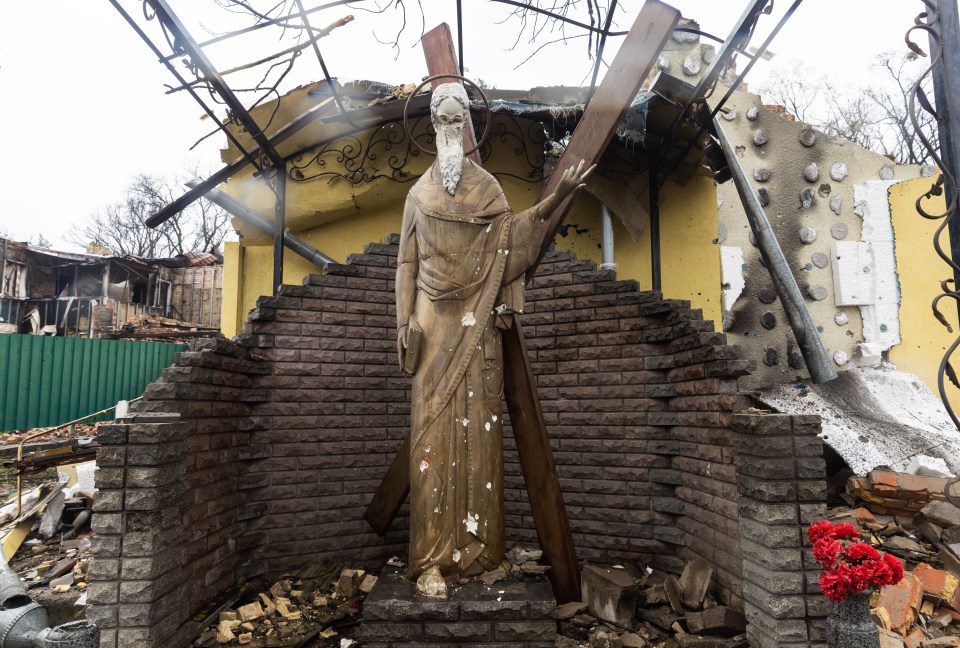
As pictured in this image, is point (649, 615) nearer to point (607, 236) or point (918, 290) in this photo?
point (607, 236)

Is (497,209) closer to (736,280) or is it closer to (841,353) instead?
(736,280)

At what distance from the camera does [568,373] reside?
17.7ft

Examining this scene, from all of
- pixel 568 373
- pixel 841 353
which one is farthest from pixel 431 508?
pixel 841 353

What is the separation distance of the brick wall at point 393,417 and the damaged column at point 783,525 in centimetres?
78

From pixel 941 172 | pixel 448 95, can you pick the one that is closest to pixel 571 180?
pixel 448 95

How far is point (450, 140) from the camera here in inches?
143

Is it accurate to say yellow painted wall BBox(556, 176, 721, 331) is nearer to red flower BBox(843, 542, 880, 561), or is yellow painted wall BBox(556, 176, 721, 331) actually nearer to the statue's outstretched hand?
the statue's outstretched hand

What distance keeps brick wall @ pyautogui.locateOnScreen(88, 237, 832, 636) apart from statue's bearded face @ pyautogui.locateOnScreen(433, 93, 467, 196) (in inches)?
82.1

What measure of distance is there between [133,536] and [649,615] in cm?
337

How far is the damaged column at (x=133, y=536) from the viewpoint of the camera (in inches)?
128

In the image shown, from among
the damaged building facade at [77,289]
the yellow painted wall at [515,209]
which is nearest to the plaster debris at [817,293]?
the yellow painted wall at [515,209]

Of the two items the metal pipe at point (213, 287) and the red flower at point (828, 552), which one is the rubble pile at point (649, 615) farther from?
the metal pipe at point (213, 287)

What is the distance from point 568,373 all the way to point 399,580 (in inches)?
101

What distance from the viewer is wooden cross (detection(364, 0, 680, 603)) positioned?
11.6 feet
